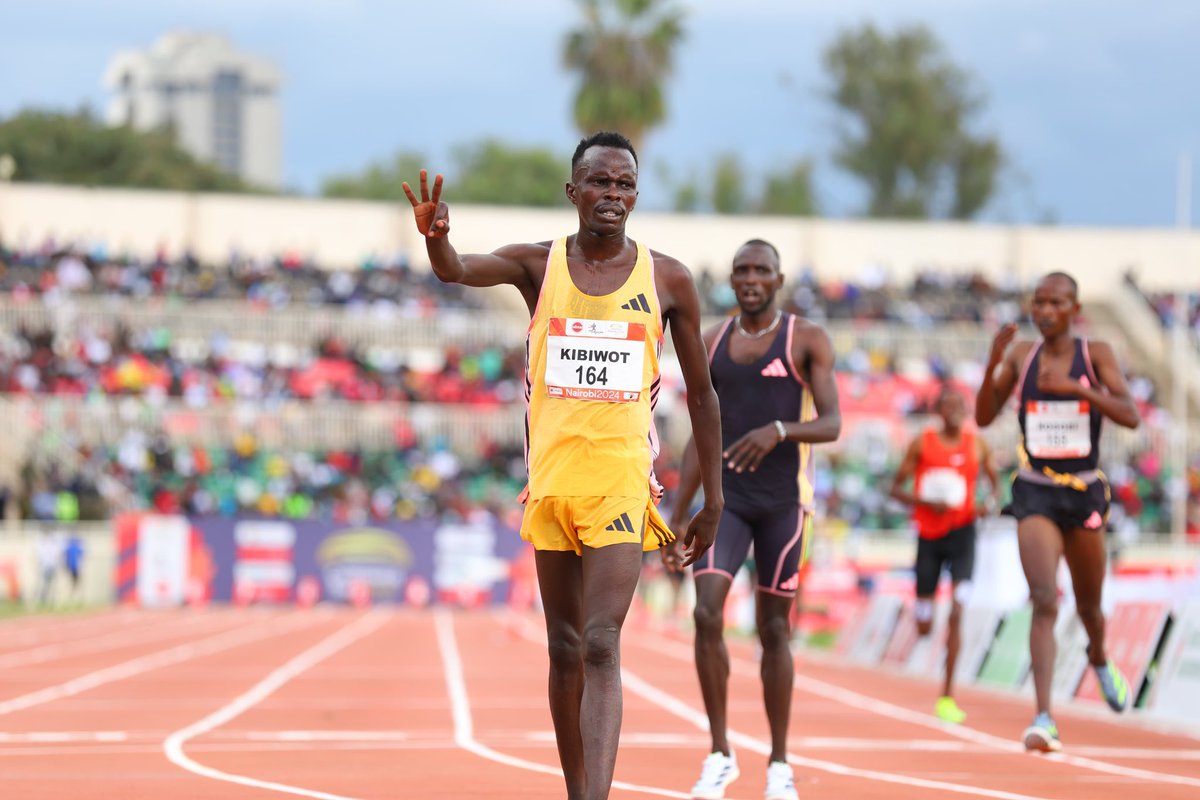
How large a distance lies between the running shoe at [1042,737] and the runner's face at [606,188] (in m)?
4.31

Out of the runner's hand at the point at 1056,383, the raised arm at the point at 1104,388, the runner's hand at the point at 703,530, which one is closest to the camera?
the runner's hand at the point at 703,530


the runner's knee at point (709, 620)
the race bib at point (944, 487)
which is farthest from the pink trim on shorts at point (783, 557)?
the race bib at point (944, 487)

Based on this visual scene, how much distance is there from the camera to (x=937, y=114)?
81750mm

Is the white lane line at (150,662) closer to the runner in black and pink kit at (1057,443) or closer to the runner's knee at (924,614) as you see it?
the runner's knee at (924,614)

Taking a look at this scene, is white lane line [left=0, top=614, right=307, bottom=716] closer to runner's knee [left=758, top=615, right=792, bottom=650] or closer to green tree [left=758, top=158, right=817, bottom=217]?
runner's knee [left=758, top=615, right=792, bottom=650]

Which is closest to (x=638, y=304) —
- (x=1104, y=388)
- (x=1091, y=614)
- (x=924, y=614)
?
(x=1104, y=388)

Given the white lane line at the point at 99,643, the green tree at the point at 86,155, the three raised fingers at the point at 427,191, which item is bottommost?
the white lane line at the point at 99,643

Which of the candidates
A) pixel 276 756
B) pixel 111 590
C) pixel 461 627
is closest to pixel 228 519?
pixel 111 590

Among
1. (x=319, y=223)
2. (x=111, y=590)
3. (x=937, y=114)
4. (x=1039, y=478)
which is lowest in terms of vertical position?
(x=111, y=590)

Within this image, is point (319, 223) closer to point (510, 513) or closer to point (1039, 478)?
point (510, 513)

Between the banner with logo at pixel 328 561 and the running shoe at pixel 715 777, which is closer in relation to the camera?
the running shoe at pixel 715 777

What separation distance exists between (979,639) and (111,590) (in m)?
22.3

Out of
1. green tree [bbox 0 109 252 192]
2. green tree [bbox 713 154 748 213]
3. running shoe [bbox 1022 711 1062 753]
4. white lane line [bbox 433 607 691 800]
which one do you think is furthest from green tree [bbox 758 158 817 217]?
running shoe [bbox 1022 711 1062 753]

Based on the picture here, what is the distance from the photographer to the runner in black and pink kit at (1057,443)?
388 inches
